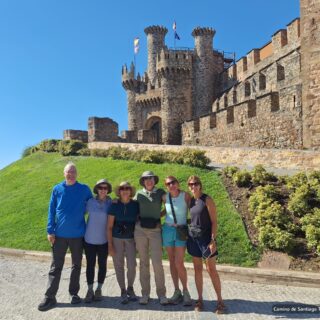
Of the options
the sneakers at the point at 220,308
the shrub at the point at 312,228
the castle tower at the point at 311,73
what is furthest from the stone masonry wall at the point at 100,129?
the sneakers at the point at 220,308

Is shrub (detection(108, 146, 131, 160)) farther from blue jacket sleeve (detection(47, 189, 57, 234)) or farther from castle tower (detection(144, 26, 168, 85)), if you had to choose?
castle tower (detection(144, 26, 168, 85))

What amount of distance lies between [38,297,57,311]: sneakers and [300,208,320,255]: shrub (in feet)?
17.2

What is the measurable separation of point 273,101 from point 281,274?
1355 centimetres

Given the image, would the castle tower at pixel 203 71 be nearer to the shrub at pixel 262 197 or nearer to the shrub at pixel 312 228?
the shrub at pixel 262 197

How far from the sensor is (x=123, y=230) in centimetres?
632

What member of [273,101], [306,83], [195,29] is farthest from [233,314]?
[195,29]

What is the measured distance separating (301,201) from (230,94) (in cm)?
2240

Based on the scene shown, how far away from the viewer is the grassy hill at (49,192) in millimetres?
9461

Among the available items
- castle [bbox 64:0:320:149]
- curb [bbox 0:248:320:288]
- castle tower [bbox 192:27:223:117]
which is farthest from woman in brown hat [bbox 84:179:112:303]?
castle tower [bbox 192:27:223:117]

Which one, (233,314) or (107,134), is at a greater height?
(107,134)

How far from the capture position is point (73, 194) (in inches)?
252

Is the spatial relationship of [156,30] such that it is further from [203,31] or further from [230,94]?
[230,94]

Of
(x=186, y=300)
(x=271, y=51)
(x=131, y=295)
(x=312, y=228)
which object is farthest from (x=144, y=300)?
(x=271, y=51)

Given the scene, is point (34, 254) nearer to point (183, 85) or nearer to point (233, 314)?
point (233, 314)
